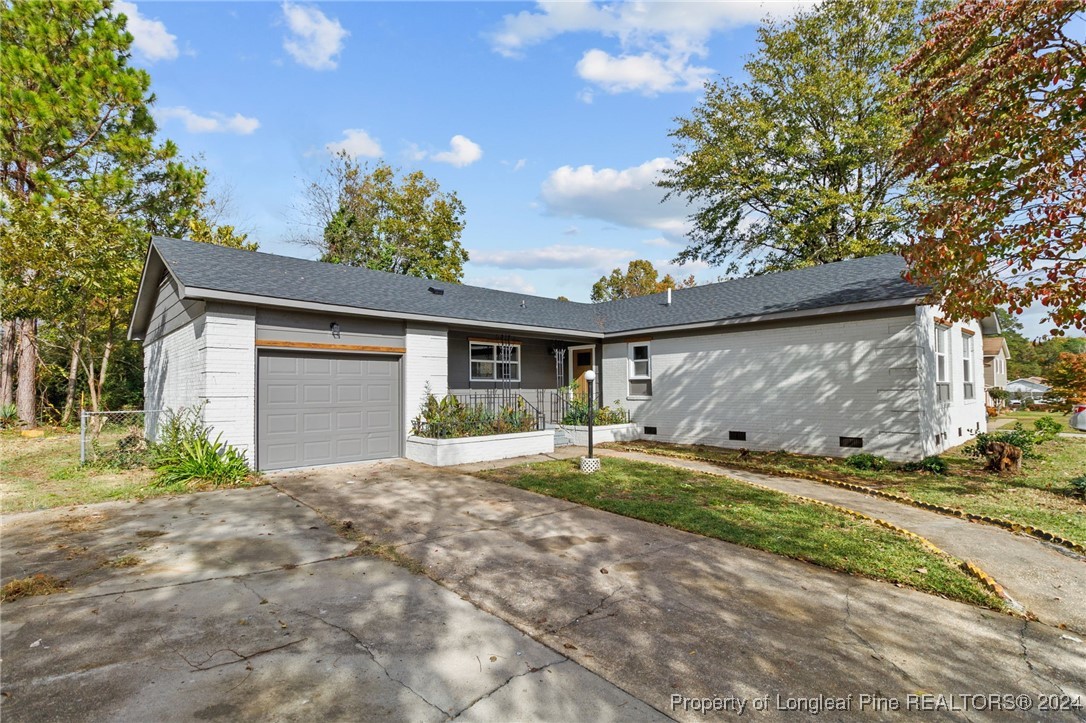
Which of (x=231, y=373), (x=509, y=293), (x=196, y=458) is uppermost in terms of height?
(x=509, y=293)

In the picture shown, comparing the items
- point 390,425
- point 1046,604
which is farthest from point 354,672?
point 390,425

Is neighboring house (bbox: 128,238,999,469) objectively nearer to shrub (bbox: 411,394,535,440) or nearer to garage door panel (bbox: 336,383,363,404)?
garage door panel (bbox: 336,383,363,404)

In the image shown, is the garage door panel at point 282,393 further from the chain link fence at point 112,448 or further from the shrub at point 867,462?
the shrub at point 867,462

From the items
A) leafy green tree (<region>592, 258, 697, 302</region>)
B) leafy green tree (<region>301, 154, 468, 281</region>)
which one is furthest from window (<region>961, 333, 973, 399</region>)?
leafy green tree (<region>592, 258, 697, 302</region>)

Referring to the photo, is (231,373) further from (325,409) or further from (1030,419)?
(1030,419)

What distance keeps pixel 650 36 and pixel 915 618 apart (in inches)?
455

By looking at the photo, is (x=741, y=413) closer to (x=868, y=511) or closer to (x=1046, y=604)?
(x=868, y=511)

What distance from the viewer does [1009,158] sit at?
7.31 m

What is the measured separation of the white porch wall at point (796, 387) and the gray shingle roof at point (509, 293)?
69 centimetres

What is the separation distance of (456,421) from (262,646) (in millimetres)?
7574

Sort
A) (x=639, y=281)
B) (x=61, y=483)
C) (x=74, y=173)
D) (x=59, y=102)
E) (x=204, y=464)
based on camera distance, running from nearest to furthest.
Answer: (x=204, y=464) < (x=61, y=483) < (x=59, y=102) < (x=74, y=173) < (x=639, y=281)

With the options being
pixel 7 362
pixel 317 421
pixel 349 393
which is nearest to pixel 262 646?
pixel 317 421

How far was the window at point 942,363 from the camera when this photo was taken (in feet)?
36.7

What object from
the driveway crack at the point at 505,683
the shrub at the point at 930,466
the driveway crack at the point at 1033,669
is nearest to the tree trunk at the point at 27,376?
the driveway crack at the point at 505,683
